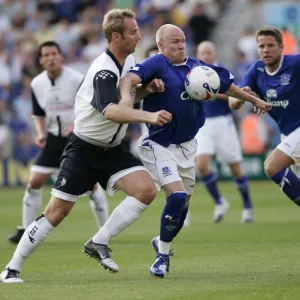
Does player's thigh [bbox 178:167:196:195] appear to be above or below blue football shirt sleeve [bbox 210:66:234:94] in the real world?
below

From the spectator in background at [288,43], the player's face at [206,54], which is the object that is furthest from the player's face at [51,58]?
the spectator in background at [288,43]

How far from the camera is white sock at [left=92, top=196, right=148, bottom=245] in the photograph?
8469 millimetres

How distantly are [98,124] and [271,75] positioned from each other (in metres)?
3.62

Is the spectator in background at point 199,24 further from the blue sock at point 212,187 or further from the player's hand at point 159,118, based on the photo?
the player's hand at point 159,118

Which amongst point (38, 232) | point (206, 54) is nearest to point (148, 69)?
point (38, 232)

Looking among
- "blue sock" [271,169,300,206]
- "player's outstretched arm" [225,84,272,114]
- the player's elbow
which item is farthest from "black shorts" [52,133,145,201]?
"blue sock" [271,169,300,206]

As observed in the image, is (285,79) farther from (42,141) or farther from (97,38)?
(97,38)

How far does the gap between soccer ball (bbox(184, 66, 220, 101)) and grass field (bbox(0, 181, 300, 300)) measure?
180 cm

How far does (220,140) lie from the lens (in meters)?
15.6

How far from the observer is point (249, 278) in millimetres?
8516

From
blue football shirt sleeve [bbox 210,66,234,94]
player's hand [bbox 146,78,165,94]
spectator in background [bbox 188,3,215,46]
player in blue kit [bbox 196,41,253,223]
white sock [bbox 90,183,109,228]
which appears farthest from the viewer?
spectator in background [bbox 188,3,215,46]

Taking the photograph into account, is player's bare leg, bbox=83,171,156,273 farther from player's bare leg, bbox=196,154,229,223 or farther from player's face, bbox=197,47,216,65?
player's bare leg, bbox=196,154,229,223

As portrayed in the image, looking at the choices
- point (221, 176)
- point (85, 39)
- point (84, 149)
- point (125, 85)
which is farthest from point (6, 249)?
point (85, 39)

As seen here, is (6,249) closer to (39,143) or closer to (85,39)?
(39,143)
